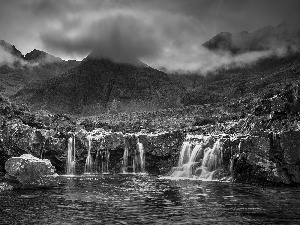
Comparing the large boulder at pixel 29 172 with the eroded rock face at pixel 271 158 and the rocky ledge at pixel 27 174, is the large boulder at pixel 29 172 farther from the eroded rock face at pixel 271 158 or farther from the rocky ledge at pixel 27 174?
the eroded rock face at pixel 271 158

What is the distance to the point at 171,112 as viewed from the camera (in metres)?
192

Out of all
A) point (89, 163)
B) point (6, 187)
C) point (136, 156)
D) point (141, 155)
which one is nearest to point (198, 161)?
point (141, 155)

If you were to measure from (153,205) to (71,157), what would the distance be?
34146 mm

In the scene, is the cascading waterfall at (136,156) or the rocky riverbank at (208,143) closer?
the rocky riverbank at (208,143)

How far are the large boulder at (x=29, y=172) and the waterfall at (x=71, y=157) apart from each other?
2190 cm

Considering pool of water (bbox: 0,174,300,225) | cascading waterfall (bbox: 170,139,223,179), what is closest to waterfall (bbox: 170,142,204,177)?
cascading waterfall (bbox: 170,139,223,179)

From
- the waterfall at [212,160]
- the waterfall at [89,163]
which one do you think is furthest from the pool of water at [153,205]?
the waterfall at [89,163]

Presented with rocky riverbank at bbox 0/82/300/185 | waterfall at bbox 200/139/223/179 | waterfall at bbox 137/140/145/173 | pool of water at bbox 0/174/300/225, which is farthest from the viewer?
waterfall at bbox 137/140/145/173

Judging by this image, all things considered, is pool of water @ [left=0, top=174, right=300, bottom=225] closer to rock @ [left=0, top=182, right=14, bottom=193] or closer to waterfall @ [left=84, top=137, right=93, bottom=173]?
rock @ [left=0, top=182, right=14, bottom=193]

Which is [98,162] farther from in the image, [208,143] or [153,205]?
[153,205]

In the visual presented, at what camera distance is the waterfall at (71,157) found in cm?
6103

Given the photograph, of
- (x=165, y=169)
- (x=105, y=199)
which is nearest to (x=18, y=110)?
(x=165, y=169)

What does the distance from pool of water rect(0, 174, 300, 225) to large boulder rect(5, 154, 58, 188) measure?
1529mm

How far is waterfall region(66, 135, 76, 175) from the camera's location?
200 ft
